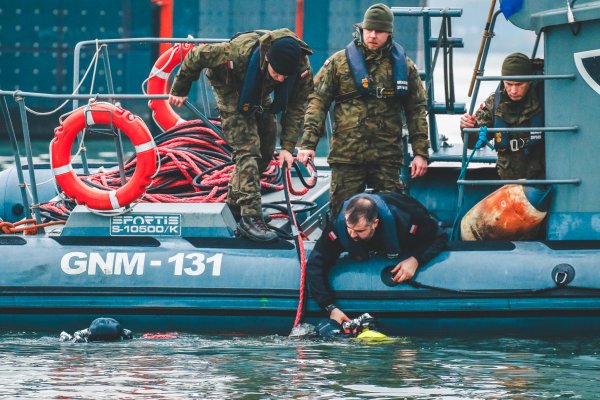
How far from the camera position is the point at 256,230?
7996 millimetres

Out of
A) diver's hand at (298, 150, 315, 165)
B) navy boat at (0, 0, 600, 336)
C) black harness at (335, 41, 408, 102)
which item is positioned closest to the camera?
navy boat at (0, 0, 600, 336)

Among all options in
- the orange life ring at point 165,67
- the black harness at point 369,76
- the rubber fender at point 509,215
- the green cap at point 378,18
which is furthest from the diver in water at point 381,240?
the orange life ring at point 165,67

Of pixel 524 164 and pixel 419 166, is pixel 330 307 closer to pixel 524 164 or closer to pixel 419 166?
pixel 419 166

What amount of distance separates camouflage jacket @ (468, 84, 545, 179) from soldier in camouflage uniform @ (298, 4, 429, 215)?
494 mm

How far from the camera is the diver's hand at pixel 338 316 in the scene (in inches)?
295

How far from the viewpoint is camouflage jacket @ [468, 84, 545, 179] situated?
802 cm

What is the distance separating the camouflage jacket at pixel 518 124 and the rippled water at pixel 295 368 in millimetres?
1168

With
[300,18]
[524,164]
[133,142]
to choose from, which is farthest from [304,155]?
[300,18]

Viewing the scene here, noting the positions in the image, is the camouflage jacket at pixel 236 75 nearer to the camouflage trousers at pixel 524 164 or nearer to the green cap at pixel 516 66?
the green cap at pixel 516 66

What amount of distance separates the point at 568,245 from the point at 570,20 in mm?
1390

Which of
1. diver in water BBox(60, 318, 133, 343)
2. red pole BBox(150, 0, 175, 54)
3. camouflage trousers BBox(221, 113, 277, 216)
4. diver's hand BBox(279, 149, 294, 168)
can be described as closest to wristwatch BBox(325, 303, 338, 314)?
camouflage trousers BBox(221, 113, 277, 216)

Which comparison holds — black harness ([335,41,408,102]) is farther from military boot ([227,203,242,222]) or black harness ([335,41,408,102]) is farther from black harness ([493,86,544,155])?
military boot ([227,203,242,222])

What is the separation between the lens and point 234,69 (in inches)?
305

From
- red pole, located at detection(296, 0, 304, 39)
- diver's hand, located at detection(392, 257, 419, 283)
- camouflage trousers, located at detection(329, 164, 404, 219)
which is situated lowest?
diver's hand, located at detection(392, 257, 419, 283)
